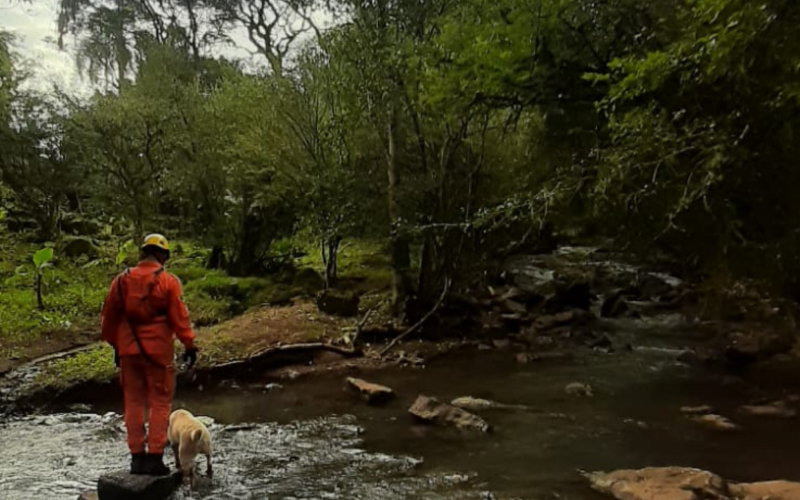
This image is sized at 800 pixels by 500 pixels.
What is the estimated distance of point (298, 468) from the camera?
23.8 ft

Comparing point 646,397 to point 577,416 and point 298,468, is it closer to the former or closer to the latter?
point 577,416

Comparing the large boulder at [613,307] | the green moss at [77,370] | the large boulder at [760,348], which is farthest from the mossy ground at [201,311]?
the large boulder at [760,348]

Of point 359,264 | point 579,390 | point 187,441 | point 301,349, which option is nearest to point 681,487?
point 579,390

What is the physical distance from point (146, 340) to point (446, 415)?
4.11 meters

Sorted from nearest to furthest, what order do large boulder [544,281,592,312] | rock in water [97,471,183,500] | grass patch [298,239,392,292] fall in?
rock in water [97,471,183,500] → large boulder [544,281,592,312] → grass patch [298,239,392,292]

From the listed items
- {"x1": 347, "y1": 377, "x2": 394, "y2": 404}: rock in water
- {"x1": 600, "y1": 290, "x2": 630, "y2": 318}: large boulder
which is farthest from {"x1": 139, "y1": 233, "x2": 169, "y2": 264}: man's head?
{"x1": 600, "y1": 290, "x2": 630, "y2": 318}: large boulder

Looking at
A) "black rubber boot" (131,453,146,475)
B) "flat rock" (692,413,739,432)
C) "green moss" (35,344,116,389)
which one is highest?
"green moss" (35,344,116,389)

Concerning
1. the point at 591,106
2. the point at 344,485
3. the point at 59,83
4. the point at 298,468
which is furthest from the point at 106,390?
the point at 59,83

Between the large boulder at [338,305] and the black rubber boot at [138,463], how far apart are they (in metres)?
8.80

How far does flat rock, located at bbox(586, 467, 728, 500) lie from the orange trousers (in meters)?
4.09

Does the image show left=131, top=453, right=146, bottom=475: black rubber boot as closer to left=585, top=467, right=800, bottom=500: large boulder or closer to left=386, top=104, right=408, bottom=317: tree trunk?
left=585, top=467, right=800, bottom=500: large boulder

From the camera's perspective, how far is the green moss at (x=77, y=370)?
34.4 ft

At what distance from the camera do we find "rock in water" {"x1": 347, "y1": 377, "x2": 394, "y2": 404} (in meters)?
10.0

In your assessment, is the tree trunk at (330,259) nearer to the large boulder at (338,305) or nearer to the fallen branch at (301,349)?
the large boulder at (338,305)
